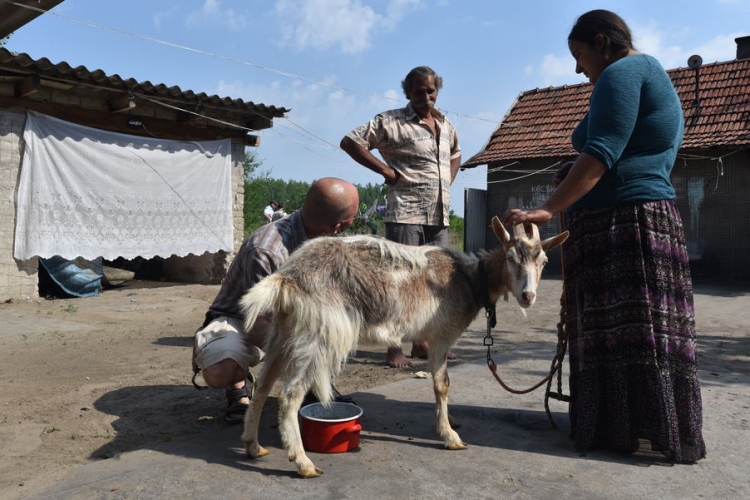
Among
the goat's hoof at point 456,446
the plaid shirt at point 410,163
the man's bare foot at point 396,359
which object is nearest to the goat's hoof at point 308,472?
the goat's hoof at point 456,446

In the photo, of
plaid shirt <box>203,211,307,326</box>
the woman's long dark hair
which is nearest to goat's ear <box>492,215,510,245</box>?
the woman's long dark hair

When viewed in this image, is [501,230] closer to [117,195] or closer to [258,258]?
[258,258]

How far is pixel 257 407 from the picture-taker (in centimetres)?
312

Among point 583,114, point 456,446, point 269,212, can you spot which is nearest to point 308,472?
point 456,446

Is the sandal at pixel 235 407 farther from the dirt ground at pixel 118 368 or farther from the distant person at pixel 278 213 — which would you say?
the distant person at pixel 278 213

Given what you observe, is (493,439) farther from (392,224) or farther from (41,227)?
(41,227)

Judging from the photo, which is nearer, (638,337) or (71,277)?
(638,337)

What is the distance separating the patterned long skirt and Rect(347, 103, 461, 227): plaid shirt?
7.13ft

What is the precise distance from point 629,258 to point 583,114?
14450mm

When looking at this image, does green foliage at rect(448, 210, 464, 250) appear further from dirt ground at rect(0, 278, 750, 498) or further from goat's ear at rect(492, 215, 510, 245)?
goat's ear at rect(492, 215, 510, 245)

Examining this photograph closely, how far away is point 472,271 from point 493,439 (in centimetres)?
97

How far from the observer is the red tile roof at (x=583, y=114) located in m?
14.1

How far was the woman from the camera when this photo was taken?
9.98 ft

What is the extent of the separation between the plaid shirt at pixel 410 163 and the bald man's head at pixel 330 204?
1674mm
